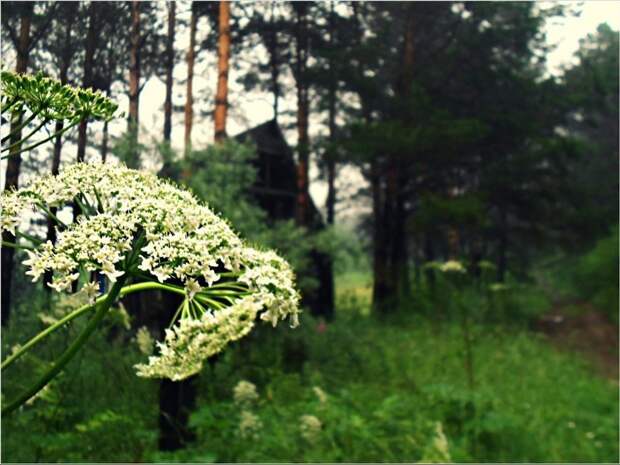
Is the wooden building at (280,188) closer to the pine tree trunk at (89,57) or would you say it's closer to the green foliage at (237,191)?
the green foliage at (237,191)

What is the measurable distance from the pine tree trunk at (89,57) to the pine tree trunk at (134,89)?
209mm

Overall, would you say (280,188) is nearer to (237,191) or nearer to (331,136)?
(237,191)

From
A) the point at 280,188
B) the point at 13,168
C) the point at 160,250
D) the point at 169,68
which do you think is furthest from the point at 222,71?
the point at 160,250

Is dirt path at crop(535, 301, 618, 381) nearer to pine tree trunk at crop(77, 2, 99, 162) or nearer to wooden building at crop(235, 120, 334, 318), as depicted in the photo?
wooden building at crop(235, 120, 334, 318)

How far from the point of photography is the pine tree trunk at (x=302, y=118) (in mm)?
4711

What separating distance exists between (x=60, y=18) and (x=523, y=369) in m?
4.58

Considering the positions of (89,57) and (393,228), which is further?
(393,228)

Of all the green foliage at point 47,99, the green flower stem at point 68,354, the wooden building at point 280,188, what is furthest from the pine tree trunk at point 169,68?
the green flower stem at point 68,354

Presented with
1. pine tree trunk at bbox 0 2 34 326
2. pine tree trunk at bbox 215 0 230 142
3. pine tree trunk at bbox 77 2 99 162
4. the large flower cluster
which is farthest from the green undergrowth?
the large flower cluster

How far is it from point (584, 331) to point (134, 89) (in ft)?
18.5

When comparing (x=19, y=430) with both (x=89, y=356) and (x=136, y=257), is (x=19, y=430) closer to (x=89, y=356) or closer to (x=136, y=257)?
(x=89, y=356)

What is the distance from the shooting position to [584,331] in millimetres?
7371

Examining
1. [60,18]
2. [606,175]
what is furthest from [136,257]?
[606,175]

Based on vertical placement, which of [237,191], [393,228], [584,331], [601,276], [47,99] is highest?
[237,191]
